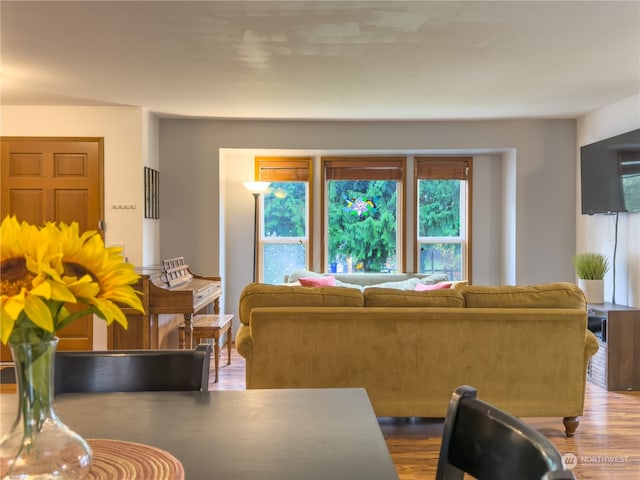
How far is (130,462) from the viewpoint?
3.47 ft

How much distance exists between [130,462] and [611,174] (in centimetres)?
509

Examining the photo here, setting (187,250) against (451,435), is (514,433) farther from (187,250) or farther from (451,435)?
(187,250)

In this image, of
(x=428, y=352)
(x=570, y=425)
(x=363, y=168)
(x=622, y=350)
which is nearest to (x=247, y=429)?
(x=428, y=352)

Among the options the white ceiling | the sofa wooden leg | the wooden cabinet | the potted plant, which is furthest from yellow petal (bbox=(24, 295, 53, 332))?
the potted plant

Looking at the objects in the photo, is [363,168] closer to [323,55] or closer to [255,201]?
[255,201]

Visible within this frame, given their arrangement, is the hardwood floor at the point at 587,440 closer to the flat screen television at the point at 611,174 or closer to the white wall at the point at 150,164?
the flat screen television at the point at 611,174

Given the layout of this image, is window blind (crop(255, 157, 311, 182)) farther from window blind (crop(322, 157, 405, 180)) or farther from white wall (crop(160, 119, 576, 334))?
white wall (crop(160, 119, 576, 334))

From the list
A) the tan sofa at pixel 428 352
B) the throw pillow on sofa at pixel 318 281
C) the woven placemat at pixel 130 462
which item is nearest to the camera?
the woven placemat at pixel 130 462

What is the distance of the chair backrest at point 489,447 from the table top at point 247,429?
0.15 metres

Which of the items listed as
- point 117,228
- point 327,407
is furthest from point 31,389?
point 117,228

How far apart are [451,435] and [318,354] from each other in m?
2.16

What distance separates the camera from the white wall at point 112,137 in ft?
17.3

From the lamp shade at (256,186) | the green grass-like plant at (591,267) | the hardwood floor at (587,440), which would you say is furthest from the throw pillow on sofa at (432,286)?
the lamp shade at (256,186)

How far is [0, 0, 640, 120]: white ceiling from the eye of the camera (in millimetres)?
3045
